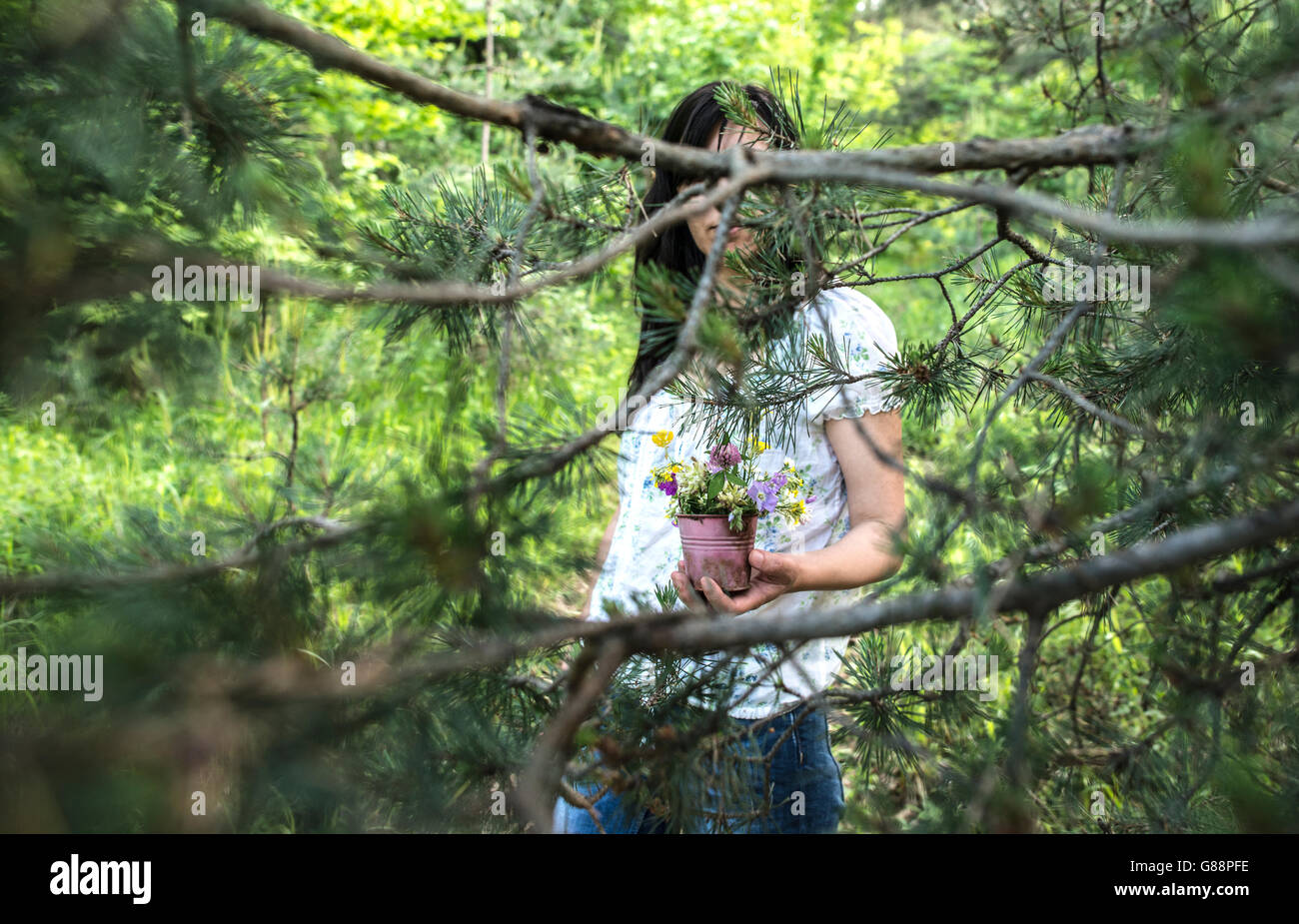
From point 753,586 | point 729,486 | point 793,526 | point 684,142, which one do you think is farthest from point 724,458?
point 684,142

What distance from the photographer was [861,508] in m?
1.32

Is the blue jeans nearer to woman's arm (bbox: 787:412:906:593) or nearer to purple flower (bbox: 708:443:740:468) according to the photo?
woman's arm (bbox: 787:412:906:593)

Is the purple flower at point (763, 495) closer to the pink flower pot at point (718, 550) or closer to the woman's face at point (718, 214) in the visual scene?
the pink flower pot at point (718, 550)

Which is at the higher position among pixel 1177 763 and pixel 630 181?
pixel 630 181

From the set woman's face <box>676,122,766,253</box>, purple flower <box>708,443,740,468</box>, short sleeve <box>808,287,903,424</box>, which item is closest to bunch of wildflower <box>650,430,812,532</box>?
purple flower <box>708,443,740,468</box>

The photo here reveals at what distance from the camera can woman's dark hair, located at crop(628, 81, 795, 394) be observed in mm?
1049

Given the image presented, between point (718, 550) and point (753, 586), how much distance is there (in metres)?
0.08

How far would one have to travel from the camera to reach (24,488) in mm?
3188

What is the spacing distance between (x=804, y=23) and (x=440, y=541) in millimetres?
7051

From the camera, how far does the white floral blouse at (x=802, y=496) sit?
1279 mm

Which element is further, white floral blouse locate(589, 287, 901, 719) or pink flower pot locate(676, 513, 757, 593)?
white floral blouse locate(589, 287, 901, 719)

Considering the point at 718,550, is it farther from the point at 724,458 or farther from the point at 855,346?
the point at 855,346
